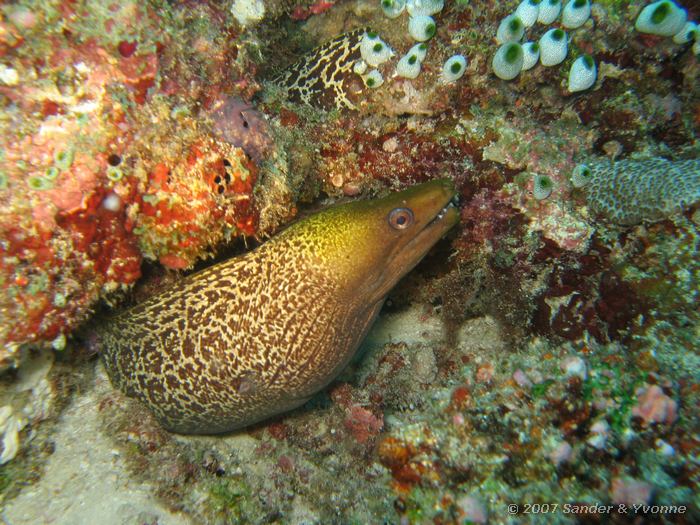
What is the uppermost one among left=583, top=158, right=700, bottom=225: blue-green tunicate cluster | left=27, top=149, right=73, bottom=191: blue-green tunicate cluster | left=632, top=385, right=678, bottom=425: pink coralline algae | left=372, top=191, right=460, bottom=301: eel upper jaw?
left=583, top=158, right=700, bottom=225: blue-green tunicate cluster

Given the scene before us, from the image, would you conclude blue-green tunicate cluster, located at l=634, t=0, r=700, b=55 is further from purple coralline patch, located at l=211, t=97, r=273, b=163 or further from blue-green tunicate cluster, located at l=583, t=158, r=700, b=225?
purple coralline patch, located at l=211, t=97, r=273, b=163

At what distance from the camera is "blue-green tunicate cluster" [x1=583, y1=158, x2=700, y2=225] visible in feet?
8.75

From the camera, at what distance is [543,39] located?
118 inches

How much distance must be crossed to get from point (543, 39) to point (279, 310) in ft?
9.82

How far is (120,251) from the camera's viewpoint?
7.29 ft

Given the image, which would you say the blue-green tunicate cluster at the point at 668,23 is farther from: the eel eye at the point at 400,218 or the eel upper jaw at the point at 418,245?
the eel eye at the point at 400,218

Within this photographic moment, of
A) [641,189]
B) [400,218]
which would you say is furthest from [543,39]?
[400,218]

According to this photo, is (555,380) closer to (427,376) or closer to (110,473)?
(427,376)

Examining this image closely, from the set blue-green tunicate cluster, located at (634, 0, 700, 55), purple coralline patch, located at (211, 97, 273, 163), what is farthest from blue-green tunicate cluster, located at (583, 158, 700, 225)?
purple coralline patch, located at (211, 97, 273, 163)

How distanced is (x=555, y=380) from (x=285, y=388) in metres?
1.87

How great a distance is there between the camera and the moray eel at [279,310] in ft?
8.60

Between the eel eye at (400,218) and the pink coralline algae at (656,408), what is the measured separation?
1.73m

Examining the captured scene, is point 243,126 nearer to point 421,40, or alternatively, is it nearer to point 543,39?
point 421,40

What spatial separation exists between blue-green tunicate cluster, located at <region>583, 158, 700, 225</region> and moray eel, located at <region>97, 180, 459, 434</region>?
1.27 meters
